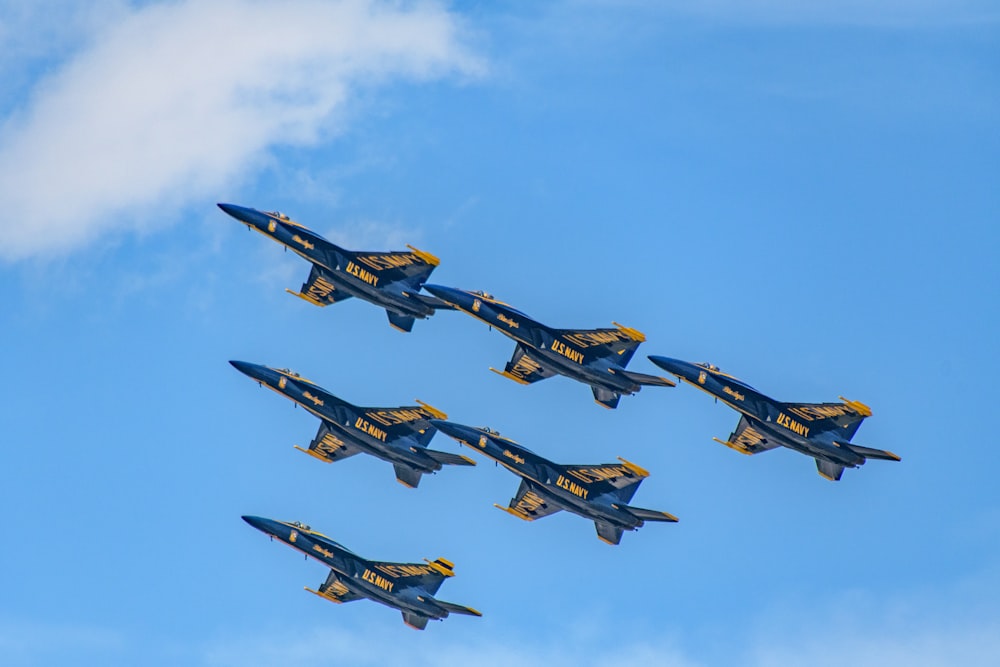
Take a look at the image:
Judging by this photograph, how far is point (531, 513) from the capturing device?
116m

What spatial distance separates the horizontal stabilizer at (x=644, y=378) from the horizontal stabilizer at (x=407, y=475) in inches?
582

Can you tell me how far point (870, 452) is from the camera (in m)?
110

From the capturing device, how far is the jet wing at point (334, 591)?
11856cm

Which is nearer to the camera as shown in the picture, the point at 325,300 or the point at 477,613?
the point at 477,613

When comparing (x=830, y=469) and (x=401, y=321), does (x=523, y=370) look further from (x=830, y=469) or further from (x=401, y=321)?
(x=830, y=469)

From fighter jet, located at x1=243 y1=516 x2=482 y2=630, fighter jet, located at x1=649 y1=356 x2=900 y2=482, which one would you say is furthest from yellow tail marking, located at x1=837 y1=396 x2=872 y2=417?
fighter jet, located at x1=243 y1=516 x2=482 y2=630

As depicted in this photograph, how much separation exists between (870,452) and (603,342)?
59.1 feet

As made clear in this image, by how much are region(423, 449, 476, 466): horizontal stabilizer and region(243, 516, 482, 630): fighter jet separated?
21.5 ft

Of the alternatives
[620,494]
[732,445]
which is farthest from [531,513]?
[732,445]

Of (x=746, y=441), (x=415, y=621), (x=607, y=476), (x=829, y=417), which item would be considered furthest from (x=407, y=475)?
(x=829, y=417)

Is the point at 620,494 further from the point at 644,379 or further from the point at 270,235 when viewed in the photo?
the point at 270,235

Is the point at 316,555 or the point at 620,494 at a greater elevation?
the point at 620,494

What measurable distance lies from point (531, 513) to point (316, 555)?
14281mm

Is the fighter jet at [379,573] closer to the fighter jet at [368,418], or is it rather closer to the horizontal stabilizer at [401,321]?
the fighter jet at [368,418]
